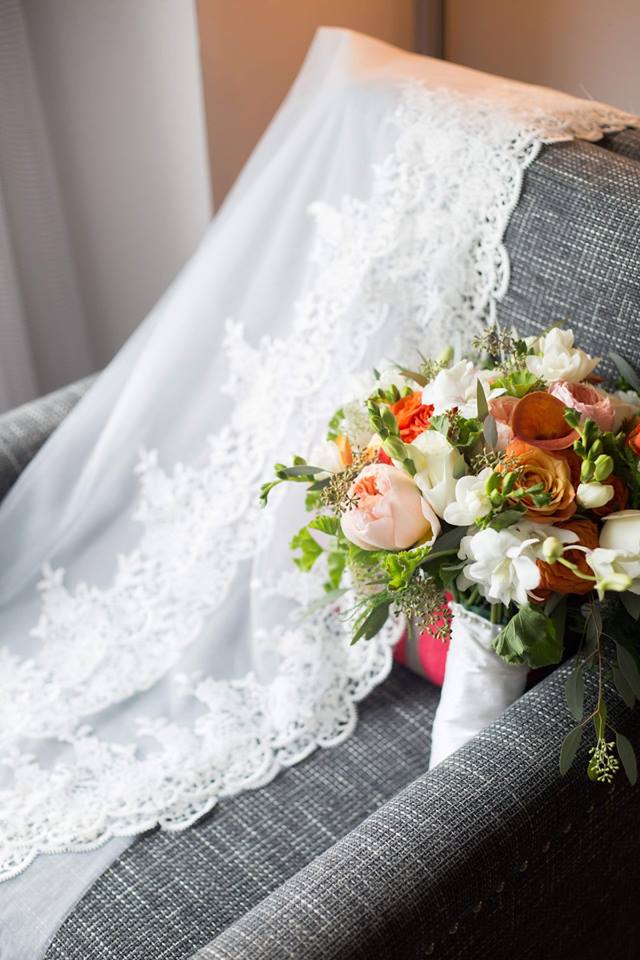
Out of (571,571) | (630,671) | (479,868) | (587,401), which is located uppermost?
(587,401)

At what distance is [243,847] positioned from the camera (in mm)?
1165

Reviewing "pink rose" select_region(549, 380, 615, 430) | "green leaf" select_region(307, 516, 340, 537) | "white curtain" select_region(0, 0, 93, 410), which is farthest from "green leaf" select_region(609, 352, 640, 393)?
"white curtain" select_region(0, 0, 93, 410)

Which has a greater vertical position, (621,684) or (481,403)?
(481,403)

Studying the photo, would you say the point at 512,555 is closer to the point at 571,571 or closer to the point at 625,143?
the point at 571,571

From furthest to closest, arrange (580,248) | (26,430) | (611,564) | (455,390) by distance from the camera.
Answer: (26,430) → (580,248) → (455,390) → (611,564)

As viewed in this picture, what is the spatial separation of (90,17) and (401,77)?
69 centimetres

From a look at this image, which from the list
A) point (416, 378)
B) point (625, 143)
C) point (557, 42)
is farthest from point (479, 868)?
point (557, 42)

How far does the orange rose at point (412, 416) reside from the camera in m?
1.00

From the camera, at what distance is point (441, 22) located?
6.00 ft

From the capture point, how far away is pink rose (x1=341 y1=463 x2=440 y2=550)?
0.94m

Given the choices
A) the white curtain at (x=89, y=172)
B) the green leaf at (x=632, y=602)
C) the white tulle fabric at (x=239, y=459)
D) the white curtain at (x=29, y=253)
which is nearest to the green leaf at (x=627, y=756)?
the green leaf at (x=632, y=602)

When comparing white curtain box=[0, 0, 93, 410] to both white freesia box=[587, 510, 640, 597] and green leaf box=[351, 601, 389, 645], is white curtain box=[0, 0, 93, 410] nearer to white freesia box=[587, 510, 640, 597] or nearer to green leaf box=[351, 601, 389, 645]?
green leaf box=[351, 601, 389, 645]

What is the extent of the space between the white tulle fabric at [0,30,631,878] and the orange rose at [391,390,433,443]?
0.30 m

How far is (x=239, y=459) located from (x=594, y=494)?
0.65 m
